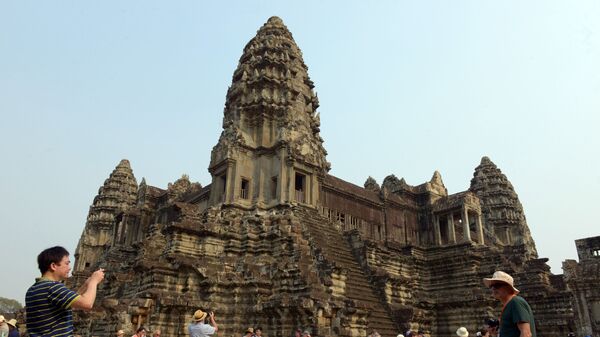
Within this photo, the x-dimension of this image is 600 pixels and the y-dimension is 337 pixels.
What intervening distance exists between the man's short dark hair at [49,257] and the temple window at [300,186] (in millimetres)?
22153

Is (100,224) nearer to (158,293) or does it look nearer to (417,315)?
(158,293)

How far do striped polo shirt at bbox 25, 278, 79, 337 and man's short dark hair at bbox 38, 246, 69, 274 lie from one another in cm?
27

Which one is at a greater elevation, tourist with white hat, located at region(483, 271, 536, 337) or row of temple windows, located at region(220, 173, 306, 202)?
row of temple windows, located at region(220, 173, 306, 202)

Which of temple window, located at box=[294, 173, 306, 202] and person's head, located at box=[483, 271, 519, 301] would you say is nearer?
person's head, located at box=[483, 271, 519, 301]

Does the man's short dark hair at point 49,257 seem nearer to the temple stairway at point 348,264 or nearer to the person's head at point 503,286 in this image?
the person's head at point 503,286

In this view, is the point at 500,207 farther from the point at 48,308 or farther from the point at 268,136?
the point at 48,308

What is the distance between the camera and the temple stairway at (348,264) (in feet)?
71.3

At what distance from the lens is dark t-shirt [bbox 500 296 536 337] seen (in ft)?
14.3

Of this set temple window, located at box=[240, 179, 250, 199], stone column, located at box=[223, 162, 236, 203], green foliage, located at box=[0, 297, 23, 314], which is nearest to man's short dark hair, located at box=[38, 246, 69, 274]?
stone column, located at box=[223, 162, 236, 203]

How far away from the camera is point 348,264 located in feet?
79.4

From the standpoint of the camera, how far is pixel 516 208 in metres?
49.1

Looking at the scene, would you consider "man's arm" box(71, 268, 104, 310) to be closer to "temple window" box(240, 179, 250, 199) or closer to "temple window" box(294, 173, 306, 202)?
"temple window" box(240, 179, 250, 199)

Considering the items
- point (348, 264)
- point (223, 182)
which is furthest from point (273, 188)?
point (348, 264)

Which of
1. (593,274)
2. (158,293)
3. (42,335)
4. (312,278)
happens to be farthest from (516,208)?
(42,335)
